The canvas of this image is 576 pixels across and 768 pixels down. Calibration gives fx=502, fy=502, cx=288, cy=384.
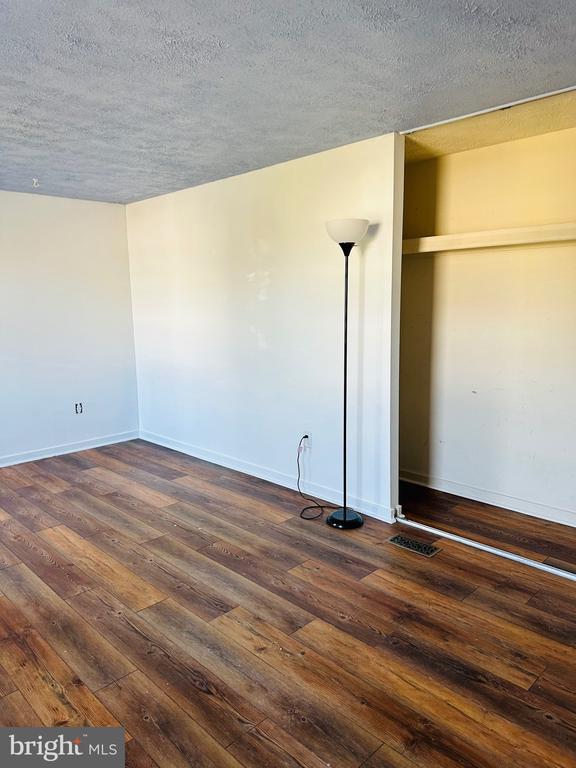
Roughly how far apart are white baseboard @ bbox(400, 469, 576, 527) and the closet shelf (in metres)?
1.76

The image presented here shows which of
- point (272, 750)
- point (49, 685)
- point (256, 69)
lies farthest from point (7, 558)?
point (256, 69)

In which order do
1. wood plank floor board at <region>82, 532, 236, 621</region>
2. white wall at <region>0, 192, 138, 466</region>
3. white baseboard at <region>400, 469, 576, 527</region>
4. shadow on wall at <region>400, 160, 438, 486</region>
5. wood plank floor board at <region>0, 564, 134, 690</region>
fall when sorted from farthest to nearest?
white wall at <region>0, 192, 138, 466</region>, shadow on wall at <region>400, 160, 438, 486</region>, white baseboard at <region>400, 469, 576, 527</region>, wood plank floor board at <region>82, 532, 236, 621</region>, wood plank floor board at <region>0, 564, 134, 690</region>

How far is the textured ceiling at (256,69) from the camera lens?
70.0 inches

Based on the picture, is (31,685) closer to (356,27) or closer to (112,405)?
(356,27)

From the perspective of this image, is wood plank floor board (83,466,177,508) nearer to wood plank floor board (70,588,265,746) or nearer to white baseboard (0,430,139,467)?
white baseboard (0,430,139,467)

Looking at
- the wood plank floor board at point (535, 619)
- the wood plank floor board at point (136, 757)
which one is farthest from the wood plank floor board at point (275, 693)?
the wood plank floor board at point (535, 619)

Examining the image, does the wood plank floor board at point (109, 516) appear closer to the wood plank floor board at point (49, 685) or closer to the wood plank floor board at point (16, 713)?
the wood plank floor board at point (49, 685)

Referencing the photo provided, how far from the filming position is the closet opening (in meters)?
3.15

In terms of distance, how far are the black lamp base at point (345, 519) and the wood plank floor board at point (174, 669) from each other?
1.38 meters

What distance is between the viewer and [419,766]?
1619mm

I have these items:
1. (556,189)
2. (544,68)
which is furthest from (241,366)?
(544,68)

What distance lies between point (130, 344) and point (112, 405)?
2.27 feet

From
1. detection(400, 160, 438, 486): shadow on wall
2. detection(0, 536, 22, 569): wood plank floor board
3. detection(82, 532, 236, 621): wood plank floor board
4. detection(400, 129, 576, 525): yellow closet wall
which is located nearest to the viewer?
detection(82, 532, 236, 621): wood plank floor board
